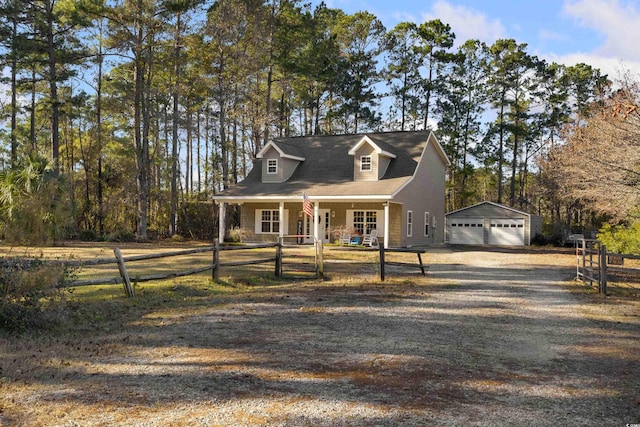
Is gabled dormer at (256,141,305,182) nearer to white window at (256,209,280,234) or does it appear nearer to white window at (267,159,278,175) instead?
white window at (267,159,278,175)

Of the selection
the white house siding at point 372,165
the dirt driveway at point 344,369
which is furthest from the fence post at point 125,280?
the white house siding at point 372,165

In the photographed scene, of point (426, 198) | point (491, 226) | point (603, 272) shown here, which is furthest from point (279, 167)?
point (603, 272)

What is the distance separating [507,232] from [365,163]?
11.9m

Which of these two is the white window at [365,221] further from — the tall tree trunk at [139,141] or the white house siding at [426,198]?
the tall tree trunk at [139,141]

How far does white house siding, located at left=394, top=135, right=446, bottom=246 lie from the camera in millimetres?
27873

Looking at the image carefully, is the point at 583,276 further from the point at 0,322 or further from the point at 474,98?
the point at 474,98

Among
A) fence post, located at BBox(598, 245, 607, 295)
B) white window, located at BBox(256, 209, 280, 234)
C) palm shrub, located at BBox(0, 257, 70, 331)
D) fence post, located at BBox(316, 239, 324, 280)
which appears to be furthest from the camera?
white window, located at BBox(256, 209, 280, 234)

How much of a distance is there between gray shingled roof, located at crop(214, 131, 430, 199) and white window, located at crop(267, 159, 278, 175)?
0.86 meters

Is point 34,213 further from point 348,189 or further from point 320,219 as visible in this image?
point 320,219

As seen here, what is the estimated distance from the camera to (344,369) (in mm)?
5828

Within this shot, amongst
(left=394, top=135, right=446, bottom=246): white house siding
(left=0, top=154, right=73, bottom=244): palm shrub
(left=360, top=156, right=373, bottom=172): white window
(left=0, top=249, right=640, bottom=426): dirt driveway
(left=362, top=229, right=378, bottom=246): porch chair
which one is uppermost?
(left=360, top=156, right=373, bottom=172): white window

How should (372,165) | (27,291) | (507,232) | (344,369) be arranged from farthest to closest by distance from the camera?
1. (507,232)
2. (372,165)
3. (27,291)
4. (344,369)

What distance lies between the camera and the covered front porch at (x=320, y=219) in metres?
27.5

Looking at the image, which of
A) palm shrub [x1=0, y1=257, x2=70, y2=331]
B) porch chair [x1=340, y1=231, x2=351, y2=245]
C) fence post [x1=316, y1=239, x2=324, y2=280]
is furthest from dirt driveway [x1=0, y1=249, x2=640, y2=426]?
porch chair [x1=340, y1=231, x2=351, y2=245]
